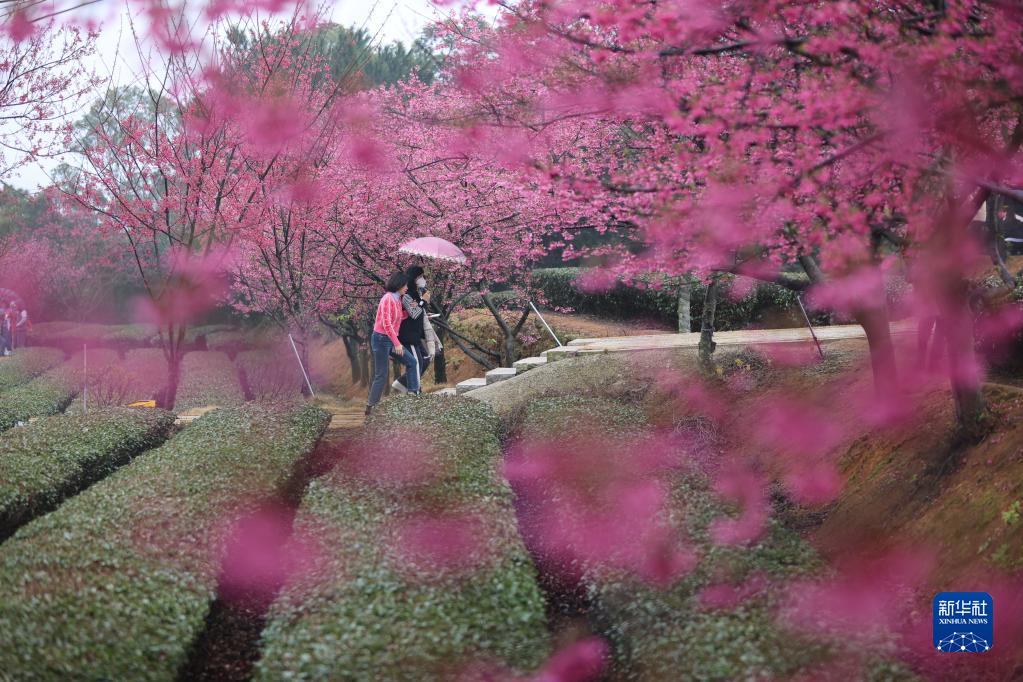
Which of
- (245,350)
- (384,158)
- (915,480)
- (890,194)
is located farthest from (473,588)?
(245,350)

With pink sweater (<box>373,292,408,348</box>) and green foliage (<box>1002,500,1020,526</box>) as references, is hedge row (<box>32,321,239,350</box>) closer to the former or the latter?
pink sweater (<box>373,292,408,348</box>)

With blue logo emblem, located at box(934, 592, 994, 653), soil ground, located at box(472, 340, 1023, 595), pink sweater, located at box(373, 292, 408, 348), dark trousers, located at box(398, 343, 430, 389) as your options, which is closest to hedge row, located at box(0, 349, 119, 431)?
dark trousers, located at box(398, 343, 430, 389)

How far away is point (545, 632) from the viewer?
5.63 metres

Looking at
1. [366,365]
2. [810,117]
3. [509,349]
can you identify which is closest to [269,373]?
[366,365]

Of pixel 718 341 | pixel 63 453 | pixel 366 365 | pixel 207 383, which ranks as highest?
pixel 718 341

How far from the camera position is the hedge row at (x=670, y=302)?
20984mm

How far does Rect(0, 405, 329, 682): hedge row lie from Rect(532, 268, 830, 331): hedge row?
11046 millimetres

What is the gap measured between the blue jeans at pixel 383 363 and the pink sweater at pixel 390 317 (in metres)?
0.12

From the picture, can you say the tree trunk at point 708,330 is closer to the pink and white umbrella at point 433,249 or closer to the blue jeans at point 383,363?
the pink and white umbrella at point 433,249

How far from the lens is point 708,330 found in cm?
1291

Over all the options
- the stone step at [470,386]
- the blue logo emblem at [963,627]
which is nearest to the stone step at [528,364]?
the stone step at [470,386]

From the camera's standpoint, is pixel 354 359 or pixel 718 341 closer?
pixel 718 341

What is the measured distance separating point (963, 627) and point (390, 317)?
8.32 m

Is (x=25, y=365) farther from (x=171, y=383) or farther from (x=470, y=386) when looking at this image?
(x=470, y=386)
